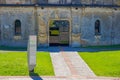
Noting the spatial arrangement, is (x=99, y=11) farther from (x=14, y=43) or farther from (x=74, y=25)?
(x=14, y=43)

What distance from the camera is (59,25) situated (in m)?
35.8

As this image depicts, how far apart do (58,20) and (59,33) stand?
4.96 feet

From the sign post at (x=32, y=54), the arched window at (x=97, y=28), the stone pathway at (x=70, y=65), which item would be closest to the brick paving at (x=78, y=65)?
the stone pathway at (x=70, y=65)

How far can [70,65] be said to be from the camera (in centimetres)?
2284

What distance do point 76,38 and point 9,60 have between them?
11.7 m

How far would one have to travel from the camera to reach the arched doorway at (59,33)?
116 ft

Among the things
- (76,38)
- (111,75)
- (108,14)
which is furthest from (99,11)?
(111,75)

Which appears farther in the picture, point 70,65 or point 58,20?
point 58,20

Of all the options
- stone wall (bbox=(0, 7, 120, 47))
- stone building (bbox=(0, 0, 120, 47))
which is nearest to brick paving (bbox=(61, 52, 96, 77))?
stone wall (bbox=(0, 7, 120, 47))

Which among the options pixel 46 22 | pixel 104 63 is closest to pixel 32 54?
pixel 104 63

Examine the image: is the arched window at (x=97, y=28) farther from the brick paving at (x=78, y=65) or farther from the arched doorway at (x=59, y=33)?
the brick paving at (x=78, y=65)

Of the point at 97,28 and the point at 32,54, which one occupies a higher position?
the point at 32,54

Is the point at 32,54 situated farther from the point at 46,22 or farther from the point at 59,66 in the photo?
the point at 46,22

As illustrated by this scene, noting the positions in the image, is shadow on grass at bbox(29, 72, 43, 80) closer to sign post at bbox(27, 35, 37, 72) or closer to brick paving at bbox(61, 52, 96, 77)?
sign post at bbox(27, 35, 37, 72)
